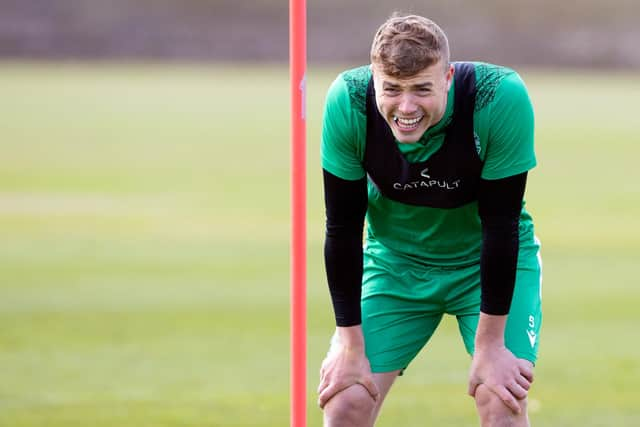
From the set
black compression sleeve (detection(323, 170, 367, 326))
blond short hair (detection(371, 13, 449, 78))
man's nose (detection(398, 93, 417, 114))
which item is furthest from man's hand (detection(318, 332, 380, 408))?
blond short hair (detection(371, 13, 449, 78))

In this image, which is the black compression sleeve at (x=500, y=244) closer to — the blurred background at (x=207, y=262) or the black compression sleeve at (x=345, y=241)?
the black compression sleeve at (x=345, y=241)

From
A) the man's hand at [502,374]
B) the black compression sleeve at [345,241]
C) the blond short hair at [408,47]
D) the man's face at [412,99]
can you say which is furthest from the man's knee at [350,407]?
the blond short hair at [408,47]

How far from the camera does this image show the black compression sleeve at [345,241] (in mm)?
4621

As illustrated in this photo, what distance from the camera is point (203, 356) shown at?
8016mm

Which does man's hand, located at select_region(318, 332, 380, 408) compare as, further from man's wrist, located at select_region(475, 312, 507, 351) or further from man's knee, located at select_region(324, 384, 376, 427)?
man's wrist, located at select_region(475, 312, 507, 351)

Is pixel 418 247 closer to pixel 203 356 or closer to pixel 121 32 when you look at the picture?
pixel 203 356

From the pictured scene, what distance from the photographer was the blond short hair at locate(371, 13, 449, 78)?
13.9ft

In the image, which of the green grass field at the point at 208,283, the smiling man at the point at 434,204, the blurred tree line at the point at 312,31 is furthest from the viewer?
the blurred tree line at the point at 312,31

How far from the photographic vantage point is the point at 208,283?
34.5 feet

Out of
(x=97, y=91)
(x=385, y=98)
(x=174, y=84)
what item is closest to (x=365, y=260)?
(x=385, y=98)

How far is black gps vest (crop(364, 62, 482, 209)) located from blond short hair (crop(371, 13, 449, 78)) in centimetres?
28

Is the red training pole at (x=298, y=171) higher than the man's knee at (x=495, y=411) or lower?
higher

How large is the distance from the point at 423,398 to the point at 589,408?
3.08 feet

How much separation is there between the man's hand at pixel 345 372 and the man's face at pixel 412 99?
91 cm
